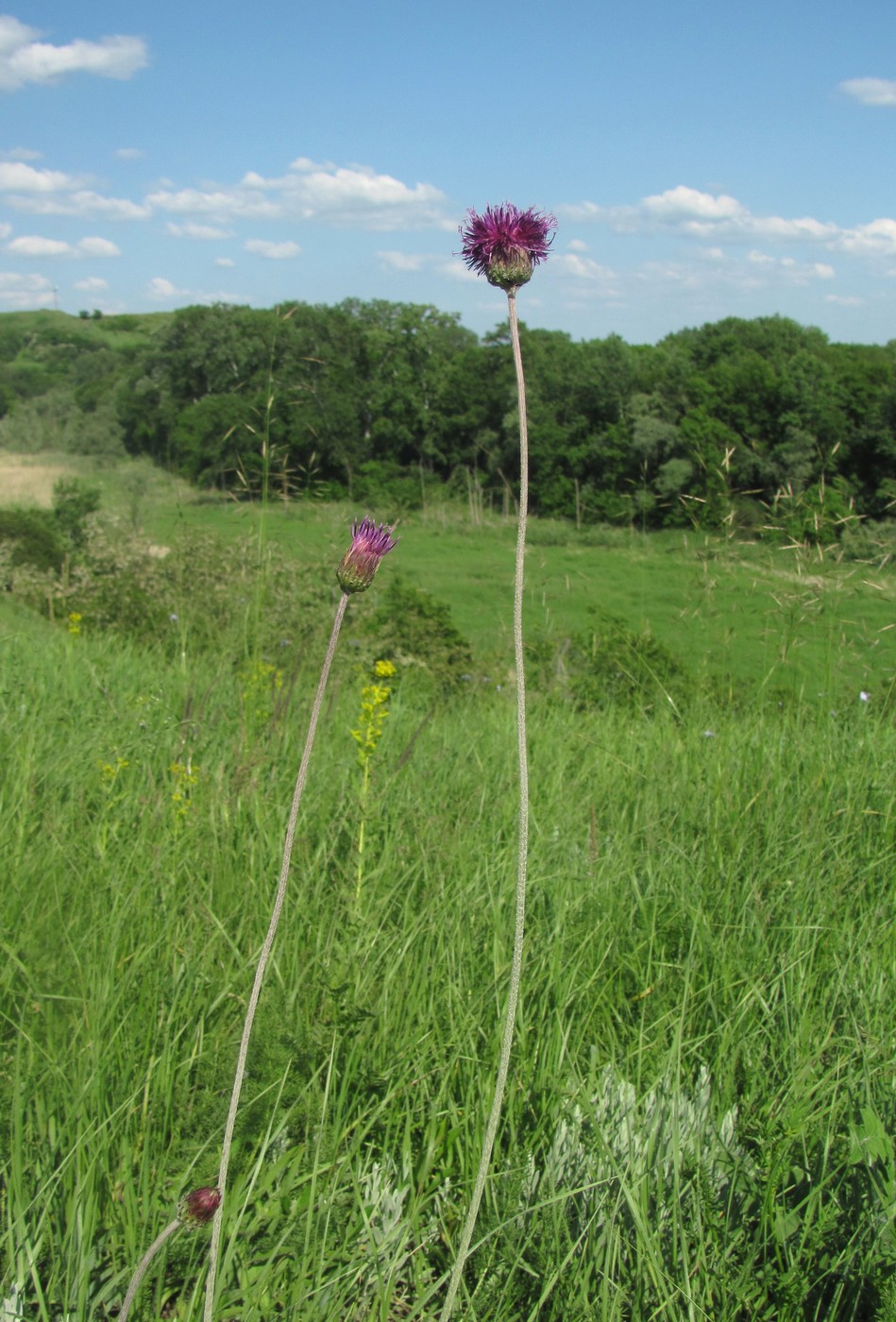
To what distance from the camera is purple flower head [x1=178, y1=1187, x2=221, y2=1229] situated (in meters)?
0.84

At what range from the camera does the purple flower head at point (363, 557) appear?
3.01 feet

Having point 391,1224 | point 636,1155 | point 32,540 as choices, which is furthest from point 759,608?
point 32,540

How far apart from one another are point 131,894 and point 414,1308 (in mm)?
1095

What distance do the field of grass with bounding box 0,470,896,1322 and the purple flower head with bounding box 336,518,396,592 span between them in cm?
88

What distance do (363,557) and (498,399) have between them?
38051 millimetres

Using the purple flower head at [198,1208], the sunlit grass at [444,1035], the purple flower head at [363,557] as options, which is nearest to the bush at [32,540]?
the sunlit grass at [444,1035]

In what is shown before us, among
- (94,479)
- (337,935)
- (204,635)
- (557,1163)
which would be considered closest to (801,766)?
(337,935)

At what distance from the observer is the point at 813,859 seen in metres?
2.52

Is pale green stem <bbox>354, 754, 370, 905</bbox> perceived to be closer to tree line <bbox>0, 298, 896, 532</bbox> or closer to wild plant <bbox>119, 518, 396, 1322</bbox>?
wild plant <bbox>119, 518, 396, 1322</bbox>

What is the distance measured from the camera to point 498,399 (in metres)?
37.6

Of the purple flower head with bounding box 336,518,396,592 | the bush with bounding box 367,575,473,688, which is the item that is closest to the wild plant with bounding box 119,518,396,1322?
the purple flower head with bounding box 336,518,396,592

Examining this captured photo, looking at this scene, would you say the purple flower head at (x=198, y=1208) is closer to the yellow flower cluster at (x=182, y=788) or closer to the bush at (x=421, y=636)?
the yellow flower cluster at (x=182, y=788)

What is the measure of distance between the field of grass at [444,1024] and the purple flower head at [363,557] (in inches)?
34.8

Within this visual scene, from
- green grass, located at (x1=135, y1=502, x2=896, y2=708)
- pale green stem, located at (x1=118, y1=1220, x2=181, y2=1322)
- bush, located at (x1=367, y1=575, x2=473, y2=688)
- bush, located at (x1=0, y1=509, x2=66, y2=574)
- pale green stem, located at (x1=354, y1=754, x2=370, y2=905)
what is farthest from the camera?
bush, located at (x1=0, y1=509, x2=66, y2=574)
